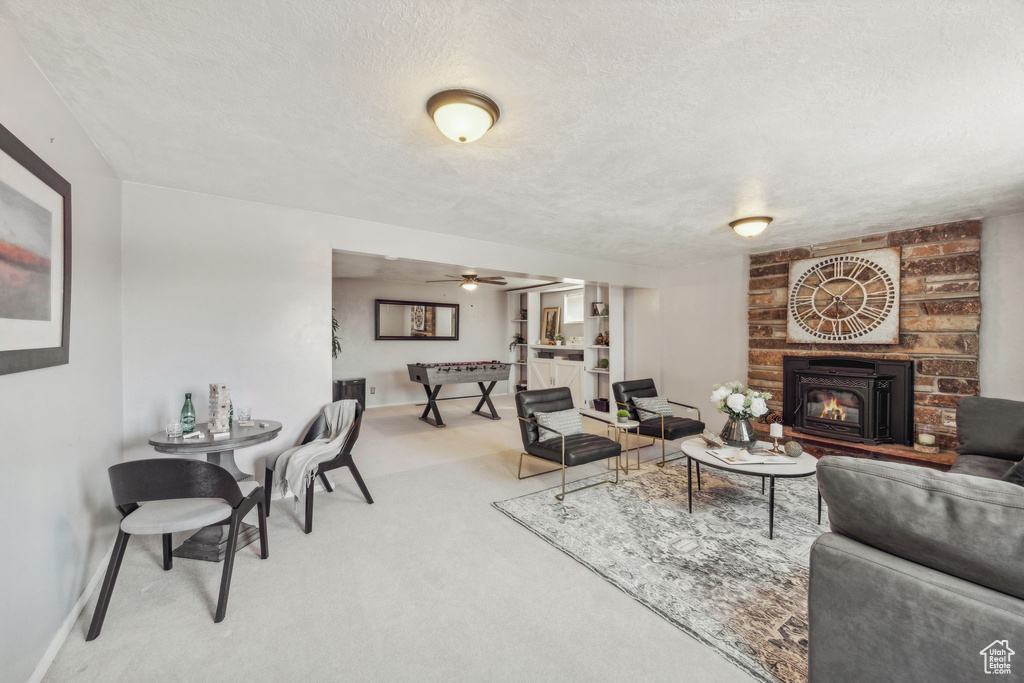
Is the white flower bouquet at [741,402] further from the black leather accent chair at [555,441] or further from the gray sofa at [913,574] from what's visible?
the gray sofa at [913,574]

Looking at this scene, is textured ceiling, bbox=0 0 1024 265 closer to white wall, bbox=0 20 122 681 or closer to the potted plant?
white wall, bbox=0 20 122 681

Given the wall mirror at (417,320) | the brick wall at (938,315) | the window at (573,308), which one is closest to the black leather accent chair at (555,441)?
the brick wall at (938,315)

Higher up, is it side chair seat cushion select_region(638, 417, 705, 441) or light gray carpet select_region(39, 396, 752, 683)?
side chair seat cushion select_region(638, 417, 705, 441)

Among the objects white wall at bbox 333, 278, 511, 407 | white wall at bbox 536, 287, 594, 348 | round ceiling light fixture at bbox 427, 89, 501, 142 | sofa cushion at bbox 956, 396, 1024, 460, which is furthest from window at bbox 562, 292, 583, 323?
round ceiling light fixture at bbox 427, 89, 501, 142

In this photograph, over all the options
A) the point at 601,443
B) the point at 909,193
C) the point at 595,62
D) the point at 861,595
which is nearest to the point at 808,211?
the point at 909,193

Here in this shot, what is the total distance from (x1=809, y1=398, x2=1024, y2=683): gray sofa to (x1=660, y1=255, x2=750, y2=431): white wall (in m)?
4.48

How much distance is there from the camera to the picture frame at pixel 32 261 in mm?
1385

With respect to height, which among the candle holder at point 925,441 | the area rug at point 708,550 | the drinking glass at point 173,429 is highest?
the drinking glass at point 173,429

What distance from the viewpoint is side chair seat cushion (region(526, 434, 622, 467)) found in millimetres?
3344

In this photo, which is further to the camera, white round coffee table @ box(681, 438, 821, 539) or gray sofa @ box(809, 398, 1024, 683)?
white round coffee table @ box(681, 438, 821, 539)

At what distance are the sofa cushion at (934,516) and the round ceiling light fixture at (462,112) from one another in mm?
1897

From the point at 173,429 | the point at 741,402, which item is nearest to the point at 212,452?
the point at 173,429

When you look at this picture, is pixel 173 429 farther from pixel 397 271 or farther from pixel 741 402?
pixel 397 271

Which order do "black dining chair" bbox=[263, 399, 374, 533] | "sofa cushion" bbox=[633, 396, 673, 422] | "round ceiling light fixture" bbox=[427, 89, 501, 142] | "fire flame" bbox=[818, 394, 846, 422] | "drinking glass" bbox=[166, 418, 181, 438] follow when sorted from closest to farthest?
"round ceiling light fixture" bbox=[427, 89, 501, 142], "drinking glass" bbox=[166, 418, 181, 438], "black dining chair" bbox=[263, 399, 374, 533], "fire flame" bbox=[818, 394, 846, 422], "sofa cushion" bbox=[633, 396, 673, 422]
